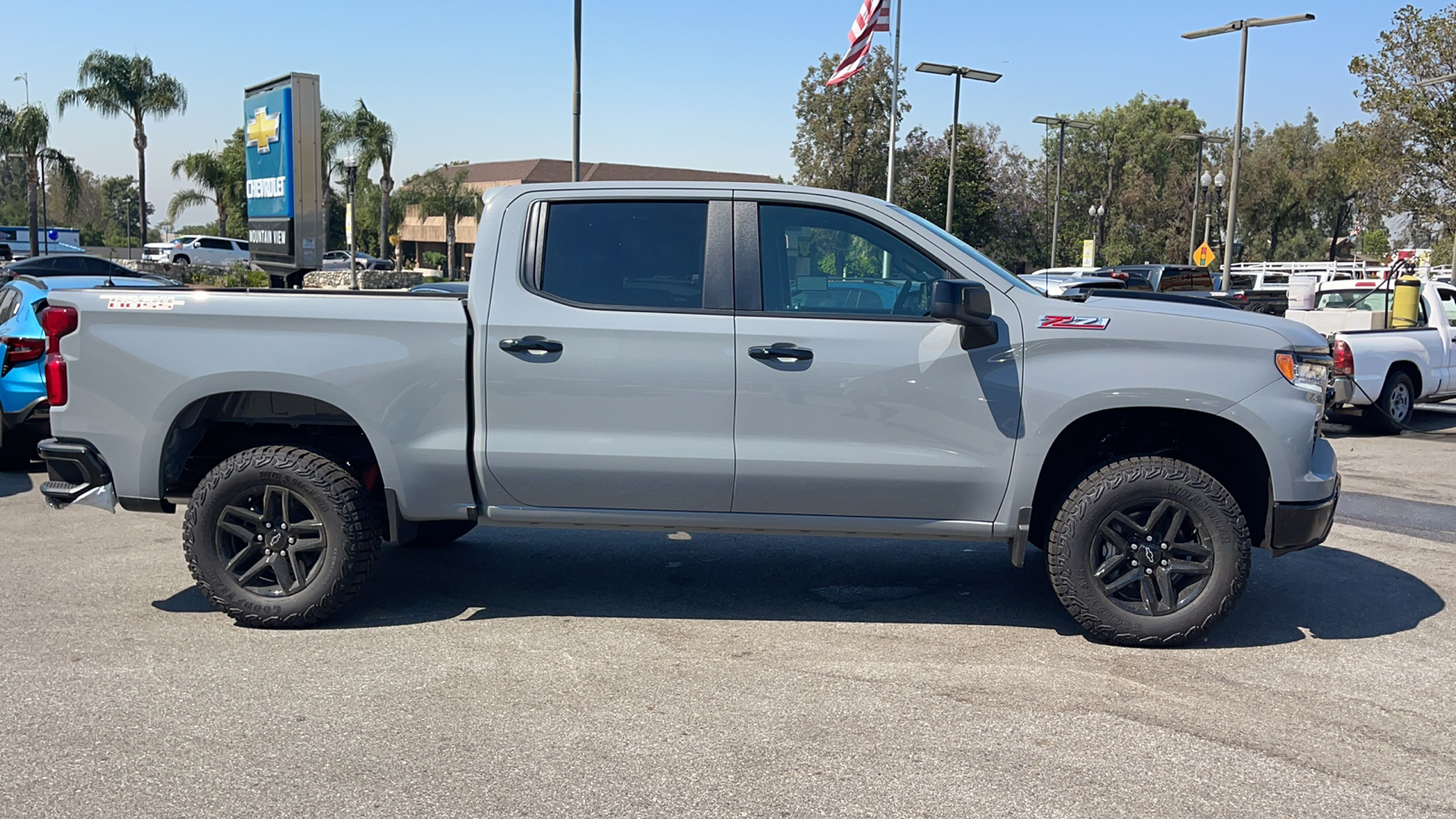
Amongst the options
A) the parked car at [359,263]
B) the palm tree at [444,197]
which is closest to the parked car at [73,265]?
the parked car at [359,263]

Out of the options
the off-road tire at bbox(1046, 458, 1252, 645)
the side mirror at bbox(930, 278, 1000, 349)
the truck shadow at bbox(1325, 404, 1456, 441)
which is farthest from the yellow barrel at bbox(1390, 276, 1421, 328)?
Answer: the side mirror at bbox(930, 278, 1000, 349)

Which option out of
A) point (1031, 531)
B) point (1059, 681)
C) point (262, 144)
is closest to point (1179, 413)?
point (1031, 531)

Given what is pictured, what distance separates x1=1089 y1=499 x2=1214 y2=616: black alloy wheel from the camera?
16.4 feet

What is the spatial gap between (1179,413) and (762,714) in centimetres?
237

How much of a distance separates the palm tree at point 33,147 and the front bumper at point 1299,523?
1927 inches

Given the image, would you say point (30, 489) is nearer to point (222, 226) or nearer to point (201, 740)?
point (201, 740)

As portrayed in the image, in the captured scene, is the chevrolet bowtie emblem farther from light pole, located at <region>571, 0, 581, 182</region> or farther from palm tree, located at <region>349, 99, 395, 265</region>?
palm tree, located at <region>349, 99, 395, 265</region>

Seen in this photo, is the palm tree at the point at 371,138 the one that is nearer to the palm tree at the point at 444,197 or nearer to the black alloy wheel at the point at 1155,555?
the palm tree at the point at 444,197

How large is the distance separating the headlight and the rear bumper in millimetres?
5241

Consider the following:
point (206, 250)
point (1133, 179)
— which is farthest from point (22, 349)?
point (1133, 179)

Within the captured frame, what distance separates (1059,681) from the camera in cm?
466

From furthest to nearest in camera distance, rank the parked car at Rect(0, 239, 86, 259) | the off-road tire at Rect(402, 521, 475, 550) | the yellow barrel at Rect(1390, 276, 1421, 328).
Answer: the parked car at Rect(0, 239, 86, 259), the yellow barrel at Rect(1390, 276, 1421, 328), the off-road tire at Rect(402, 521, 475, 550)

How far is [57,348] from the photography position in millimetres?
5309

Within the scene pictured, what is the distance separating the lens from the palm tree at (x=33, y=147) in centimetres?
4459
